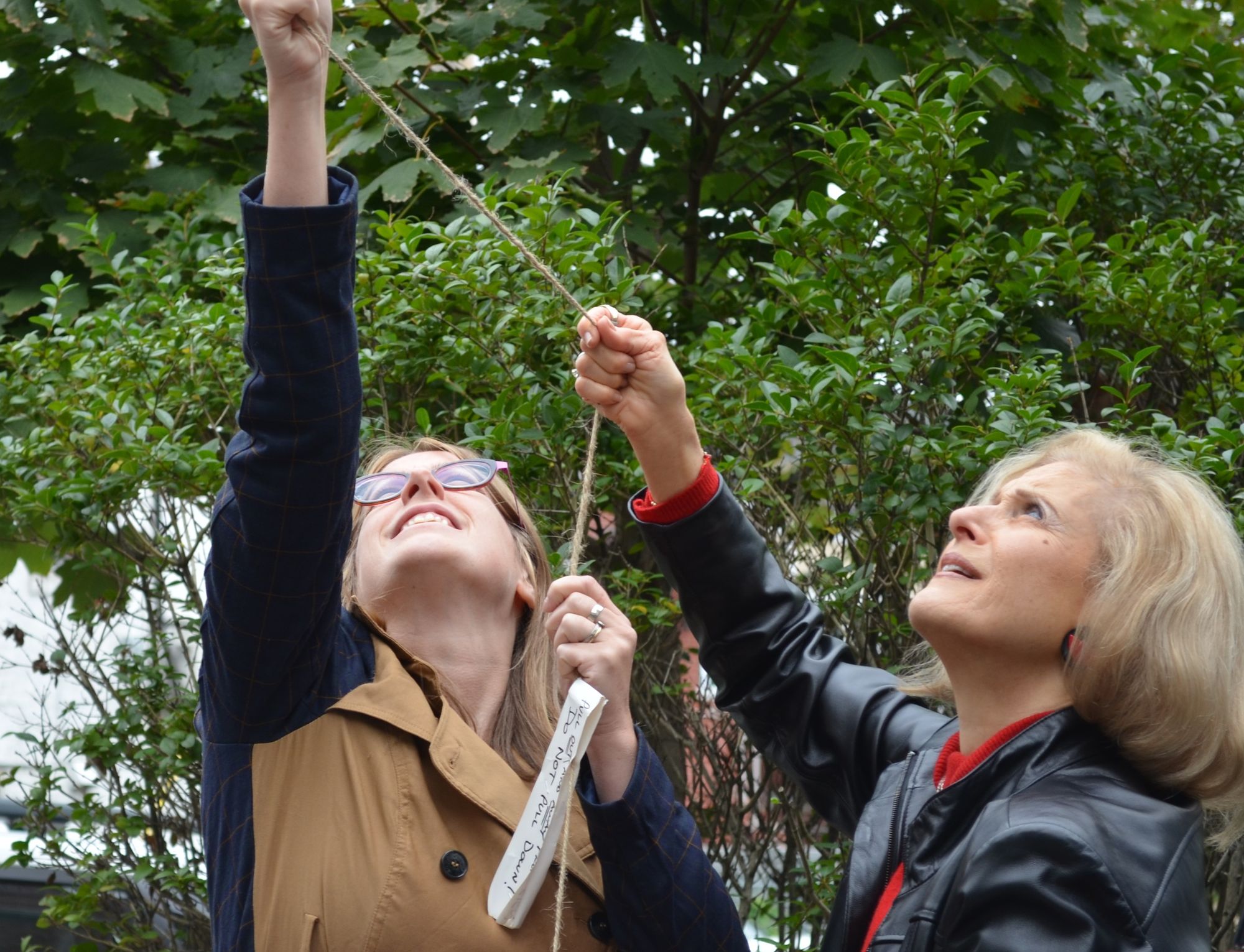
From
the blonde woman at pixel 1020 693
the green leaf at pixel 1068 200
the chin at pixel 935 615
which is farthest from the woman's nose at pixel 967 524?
the green leaf at pixel 1068 200

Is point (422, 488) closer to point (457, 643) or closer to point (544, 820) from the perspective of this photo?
point (457, 643)

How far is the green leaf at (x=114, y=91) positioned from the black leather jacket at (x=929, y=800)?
2.51m

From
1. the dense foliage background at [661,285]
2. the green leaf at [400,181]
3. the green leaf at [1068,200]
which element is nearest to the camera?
the dense foliage background at [661,285]

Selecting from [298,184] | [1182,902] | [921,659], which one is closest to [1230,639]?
[1182,902]

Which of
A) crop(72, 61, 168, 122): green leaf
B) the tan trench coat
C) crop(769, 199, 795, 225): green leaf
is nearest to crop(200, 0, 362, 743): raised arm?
the tan trench coat

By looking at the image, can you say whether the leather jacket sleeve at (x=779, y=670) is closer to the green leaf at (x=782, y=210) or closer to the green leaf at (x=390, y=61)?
the green leaf at (x=782, y=210)

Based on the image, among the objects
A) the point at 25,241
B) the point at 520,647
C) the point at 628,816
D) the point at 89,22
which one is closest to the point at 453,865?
the point at 628,816

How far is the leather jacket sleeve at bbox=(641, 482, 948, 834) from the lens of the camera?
2.14 meters

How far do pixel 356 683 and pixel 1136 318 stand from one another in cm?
194

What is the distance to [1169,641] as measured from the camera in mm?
1702

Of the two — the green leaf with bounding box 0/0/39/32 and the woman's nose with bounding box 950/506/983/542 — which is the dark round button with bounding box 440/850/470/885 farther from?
the green leaf with bounding box 0/0/39/32

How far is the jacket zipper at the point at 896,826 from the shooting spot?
69.6 inches

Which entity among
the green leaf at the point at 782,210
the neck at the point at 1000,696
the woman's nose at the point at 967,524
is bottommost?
the neck at the point at 1000,696

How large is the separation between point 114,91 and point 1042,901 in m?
3.51
